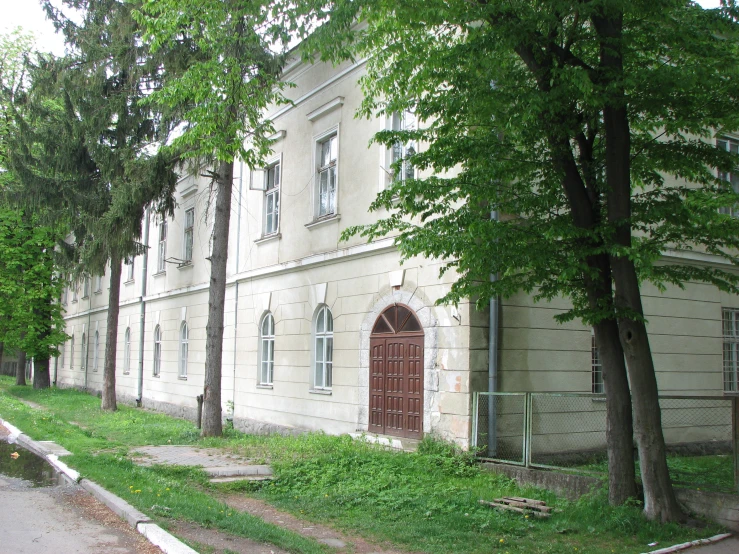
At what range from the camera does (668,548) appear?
688 centimetres

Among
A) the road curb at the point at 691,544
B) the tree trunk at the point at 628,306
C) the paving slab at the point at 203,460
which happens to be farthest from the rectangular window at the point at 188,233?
the road curb at the point at 691,544

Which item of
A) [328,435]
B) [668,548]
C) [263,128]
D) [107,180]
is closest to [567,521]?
[668,548]

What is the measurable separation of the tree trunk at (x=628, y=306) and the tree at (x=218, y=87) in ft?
15.4

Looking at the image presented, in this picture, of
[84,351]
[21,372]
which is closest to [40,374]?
[84,351]

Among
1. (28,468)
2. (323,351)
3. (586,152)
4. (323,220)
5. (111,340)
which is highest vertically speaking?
(323,220)

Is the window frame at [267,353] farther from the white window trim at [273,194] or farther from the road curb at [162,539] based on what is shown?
the road curb at [162,539]

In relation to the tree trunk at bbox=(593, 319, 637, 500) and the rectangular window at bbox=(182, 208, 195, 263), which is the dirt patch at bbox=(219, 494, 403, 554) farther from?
the rectangular window at bbox=(182, 208, 195, 263)

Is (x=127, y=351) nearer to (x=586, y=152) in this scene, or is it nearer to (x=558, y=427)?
(x=558, y=427)

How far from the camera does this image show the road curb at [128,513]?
624cm

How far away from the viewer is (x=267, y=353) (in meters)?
17.4

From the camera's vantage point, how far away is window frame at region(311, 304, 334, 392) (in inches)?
578

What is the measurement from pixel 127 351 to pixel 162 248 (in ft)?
18.6

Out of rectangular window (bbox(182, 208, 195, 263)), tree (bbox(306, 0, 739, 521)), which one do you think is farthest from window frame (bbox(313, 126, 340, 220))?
rectangular window (bbox(182, 208, 195, 263))

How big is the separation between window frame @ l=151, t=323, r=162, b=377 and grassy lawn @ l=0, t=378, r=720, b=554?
10.8 metres
